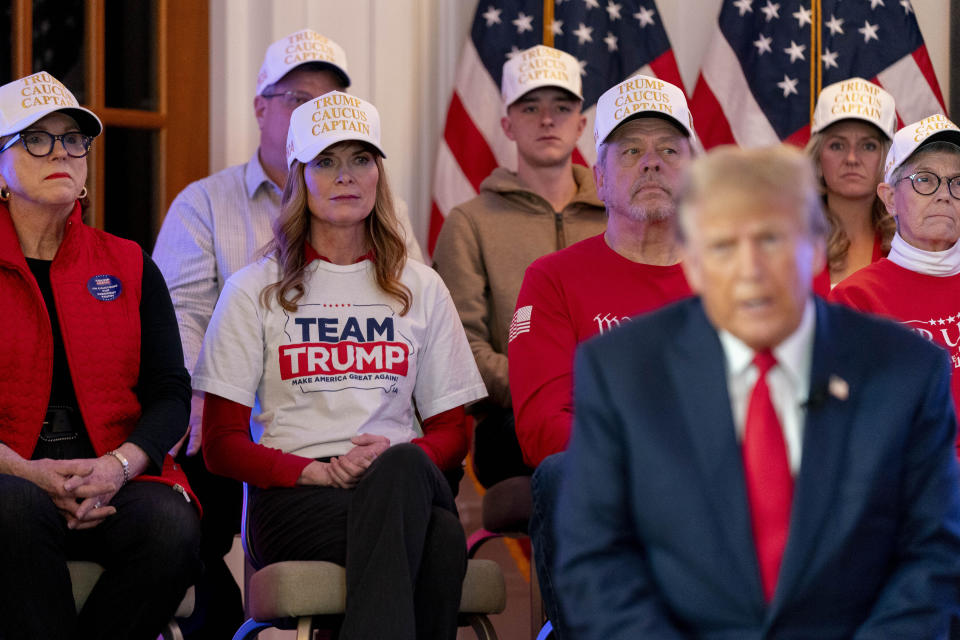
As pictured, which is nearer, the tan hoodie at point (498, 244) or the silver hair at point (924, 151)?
the silver hair at point (924, 151)

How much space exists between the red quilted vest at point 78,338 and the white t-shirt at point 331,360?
201 millimetres

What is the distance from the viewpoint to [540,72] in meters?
4.05

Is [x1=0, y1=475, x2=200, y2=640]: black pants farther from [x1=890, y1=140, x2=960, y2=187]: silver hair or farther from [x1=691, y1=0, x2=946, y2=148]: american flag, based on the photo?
[x1=691, y1=0, x2=946, y2=148]: american flag

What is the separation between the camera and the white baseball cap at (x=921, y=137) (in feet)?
10.2

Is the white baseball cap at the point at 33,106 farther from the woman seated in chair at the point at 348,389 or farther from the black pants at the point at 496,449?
the black pants at the point at 496,449

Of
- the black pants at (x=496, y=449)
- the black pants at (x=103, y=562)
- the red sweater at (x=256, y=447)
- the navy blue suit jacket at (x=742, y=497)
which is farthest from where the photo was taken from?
the black pants at (x=496, y=449)

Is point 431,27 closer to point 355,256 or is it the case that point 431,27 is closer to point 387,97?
point 387,97

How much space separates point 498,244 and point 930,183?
4.22 feet

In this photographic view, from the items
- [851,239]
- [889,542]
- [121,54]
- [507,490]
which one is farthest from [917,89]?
[889,542]

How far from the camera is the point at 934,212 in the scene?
3062 mm

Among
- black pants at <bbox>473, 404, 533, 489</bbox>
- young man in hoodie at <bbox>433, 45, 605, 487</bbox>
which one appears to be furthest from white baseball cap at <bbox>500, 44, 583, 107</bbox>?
black pants at <bbox>473, 404, 533, 489</bbox>

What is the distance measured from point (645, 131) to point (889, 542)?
5.72 ft

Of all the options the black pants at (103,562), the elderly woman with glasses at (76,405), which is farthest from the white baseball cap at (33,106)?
the black pants at (103,562)

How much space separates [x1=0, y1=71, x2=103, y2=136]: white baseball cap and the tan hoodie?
119 cm
